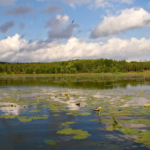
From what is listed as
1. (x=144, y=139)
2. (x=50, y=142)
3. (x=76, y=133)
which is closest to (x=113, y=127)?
(x=144, y=139)

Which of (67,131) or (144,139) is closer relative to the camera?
(144,139)

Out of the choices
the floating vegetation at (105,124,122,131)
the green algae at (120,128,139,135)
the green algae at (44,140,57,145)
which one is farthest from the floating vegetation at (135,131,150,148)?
the green algae at (44,140,57,145)

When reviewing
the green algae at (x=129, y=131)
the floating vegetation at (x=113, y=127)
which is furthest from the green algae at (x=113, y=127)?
the green algae at (x=129, y=131)

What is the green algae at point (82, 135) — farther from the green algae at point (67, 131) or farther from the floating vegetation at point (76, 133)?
the green algae at point (67, 131)

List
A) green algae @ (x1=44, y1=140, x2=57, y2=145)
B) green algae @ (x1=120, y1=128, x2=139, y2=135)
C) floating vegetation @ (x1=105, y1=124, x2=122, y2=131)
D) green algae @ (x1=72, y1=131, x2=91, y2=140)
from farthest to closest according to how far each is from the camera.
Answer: floating vegetation @ (x1=105, y1=124, x2=122, y2=131) → green algae @ (x1=120, y1=128, x2=139, y2=135) → green algae @ (x1=72, y1=131, x2=91, y2=140) → green algae @ (x1=44, y1=140, x2=57, y2=145)

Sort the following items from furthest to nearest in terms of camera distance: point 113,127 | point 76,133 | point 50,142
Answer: point 113,127 → point 76,133 → point 50,142

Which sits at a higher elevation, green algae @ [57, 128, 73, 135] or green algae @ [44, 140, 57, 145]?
green algae @ [57, 128, 73, 135]

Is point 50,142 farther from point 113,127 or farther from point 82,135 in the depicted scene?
point 113,127

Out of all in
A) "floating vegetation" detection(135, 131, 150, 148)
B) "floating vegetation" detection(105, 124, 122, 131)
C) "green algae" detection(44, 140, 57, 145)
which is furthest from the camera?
"floating vegetation" detection(105, 124, 122, 131)

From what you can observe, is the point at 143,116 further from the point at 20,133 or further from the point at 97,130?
the point at 20,133

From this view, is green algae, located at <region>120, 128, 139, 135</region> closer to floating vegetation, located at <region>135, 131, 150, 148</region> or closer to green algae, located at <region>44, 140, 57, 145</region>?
floating vegetation, located at <region>135, 131, 150, 148</region>

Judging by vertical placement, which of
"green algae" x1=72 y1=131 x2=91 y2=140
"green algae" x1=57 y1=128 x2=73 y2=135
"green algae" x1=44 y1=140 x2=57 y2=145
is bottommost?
"green algae" x1=44 y1=140 x2=57 y2=145

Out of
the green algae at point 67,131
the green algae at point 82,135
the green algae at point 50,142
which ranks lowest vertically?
the green algae at point 50,142

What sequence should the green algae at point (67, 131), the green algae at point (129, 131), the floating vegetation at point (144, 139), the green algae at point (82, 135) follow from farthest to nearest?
the green algae at point (67, 131) → the green algae at point (129, 131) → the green algae at point (82, 135) → the floating vegetation at point (144, 139)
